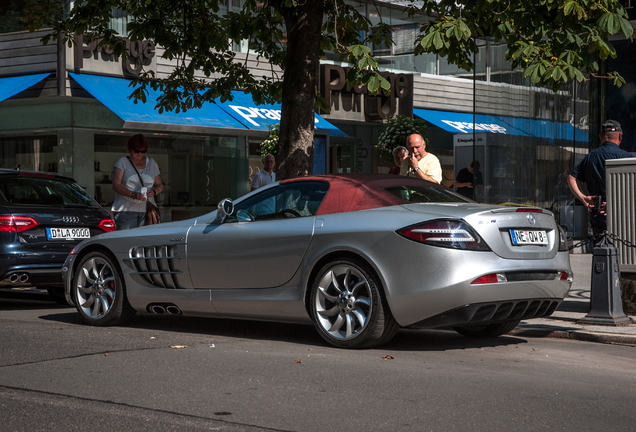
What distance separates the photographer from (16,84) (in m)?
18.0

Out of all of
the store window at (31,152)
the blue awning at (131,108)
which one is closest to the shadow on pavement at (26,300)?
the blue awning at (131,108)

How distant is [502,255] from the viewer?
6301mm

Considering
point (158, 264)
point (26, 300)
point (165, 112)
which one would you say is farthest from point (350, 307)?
point (165, 112)

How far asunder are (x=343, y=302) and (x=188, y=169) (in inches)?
578

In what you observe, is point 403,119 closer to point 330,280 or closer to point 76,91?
point 76,91

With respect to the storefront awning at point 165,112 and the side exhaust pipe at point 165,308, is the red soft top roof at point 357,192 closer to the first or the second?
the side exhaust pipe at point 165,308

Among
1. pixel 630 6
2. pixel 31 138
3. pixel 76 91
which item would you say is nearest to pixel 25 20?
pixel 76 91

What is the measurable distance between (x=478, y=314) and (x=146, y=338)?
274 centimetres

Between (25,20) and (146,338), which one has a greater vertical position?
(25,20)

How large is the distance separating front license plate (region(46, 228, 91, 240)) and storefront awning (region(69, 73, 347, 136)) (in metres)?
6.73

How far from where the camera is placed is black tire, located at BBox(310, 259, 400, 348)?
6.39 meters

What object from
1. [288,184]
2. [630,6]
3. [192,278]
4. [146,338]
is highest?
[630,6]

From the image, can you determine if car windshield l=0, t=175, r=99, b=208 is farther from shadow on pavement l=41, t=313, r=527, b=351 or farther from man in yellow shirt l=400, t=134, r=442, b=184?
man in yellow shirt l=400, t=134, r=442, b=184

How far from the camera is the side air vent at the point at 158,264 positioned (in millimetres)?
7633
